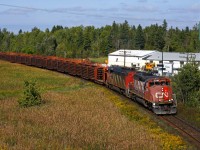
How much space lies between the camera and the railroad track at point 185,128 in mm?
21484

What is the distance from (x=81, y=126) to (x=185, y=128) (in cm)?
684

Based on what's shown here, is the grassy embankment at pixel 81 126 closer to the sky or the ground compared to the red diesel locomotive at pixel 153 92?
closer to the ground

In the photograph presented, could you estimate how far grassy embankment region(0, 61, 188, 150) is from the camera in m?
19.3

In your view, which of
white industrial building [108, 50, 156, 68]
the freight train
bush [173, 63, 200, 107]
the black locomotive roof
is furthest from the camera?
white industrial building [108, 50, 156, 68]

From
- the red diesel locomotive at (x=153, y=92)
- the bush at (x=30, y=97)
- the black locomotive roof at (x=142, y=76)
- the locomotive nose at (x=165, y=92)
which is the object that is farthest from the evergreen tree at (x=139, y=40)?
the locomotive nose at (x=165, y=92)

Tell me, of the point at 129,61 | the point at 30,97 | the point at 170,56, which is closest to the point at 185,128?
the point at 30,97

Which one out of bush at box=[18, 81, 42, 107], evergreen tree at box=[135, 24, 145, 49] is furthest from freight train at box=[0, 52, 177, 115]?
evergreen tree at box=[135, 24, 145, 49]

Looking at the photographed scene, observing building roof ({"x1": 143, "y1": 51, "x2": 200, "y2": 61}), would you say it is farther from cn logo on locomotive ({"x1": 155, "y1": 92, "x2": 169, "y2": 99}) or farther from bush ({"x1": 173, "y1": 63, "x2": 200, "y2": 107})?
cn logo on locomotive ({"x1": 155, "y1": 92, "x2": 169, "y2": 99})

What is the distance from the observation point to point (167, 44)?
170 metres

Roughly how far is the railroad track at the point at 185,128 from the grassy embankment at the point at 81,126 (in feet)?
3.34

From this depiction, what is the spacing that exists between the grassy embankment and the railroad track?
3.34 ft

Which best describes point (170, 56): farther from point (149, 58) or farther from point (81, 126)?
point (81, 126)

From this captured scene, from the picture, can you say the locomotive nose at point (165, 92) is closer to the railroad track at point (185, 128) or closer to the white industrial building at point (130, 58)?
the railroad track at point (185, 128)

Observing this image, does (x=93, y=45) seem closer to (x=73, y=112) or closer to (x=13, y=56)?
(x=13, y=56)
